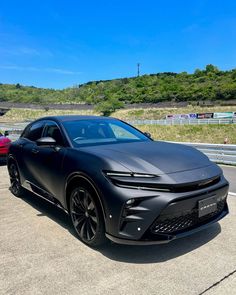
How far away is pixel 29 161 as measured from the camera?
5223 millimetres

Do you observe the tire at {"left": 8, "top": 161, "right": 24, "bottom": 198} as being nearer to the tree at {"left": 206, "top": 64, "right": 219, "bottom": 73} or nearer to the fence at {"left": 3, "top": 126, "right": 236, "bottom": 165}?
the fence at {"left": 3, "top": 126, "right": 236, "bottom": 165}

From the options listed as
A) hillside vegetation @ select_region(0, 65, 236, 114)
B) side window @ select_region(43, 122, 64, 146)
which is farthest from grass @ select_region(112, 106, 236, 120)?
side window @ select_region(43, 122, 64, 146)

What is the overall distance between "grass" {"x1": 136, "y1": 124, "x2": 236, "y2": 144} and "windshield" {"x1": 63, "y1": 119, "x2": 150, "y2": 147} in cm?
2226

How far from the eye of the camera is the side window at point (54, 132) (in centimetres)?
454

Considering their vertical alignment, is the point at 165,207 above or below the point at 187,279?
above

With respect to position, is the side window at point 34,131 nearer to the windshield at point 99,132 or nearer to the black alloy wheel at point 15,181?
the black alloy wheel at point 15,181

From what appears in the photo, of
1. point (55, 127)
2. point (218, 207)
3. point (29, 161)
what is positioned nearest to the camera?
point (218, 207)

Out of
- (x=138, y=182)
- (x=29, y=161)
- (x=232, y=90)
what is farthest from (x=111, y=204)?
(x=232, y=90)

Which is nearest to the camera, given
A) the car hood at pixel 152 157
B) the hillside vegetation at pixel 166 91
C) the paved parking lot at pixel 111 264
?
the paved parking lot at pixel 111 264

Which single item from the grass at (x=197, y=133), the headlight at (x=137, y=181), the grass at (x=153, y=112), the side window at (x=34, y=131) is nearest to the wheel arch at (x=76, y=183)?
the headlight at (x=137, y=181)

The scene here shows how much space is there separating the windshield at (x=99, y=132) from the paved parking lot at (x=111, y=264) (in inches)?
52.7

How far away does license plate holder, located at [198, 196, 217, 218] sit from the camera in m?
3.46

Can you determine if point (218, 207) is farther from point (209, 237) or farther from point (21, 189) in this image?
point (21, 189)

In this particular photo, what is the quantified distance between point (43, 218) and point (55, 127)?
4.87 ft
